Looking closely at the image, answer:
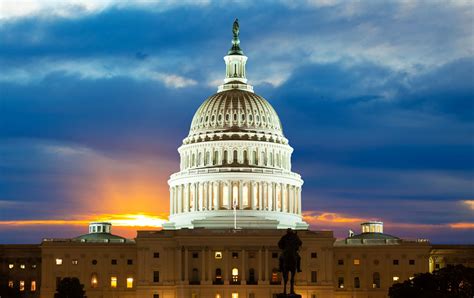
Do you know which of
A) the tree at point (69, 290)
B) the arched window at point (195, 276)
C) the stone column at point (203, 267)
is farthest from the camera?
the arched window at point (195, 276)

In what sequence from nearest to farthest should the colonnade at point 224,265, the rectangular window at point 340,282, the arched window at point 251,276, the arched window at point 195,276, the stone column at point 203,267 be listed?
the stone column at point 203,267, the colonnade at point 224,265, the arched window at point 251,276, the arched window at point 195,276, the rectangular window at point 340,282

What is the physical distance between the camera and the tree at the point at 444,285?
472ft

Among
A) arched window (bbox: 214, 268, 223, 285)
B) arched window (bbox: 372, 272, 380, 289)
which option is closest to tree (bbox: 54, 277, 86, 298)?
arched window (bbox: 214, 268, 223, 285)

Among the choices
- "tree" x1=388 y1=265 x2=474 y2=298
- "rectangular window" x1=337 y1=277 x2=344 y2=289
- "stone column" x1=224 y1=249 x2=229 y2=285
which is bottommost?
"tree" x1=388 y1=265 x2=474 y2=298

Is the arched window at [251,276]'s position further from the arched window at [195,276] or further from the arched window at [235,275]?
the arched window at [195,276]

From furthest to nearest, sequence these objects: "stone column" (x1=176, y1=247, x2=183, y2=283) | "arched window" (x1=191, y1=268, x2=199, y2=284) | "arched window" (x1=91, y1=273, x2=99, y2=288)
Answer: "arched window" (x1=91, y1=273, x2=99, y2=288)
"arched window" (x1=191, y1=268, x2=199, y2=284)
"stone column" (x1=176, y1=247, x2=183, y2=283)

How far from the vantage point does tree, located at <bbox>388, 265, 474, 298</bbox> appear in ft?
472

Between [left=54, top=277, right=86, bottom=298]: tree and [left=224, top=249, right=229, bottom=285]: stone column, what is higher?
[left=224, top=249, right=229, bottom=285]: stone column

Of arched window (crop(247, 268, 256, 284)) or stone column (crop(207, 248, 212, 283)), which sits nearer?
stone column (crop(207, 248, 212, 283))

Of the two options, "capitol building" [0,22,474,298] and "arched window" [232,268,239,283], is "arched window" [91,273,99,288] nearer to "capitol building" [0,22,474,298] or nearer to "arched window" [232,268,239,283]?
"capitol building" [0,22,474,298]

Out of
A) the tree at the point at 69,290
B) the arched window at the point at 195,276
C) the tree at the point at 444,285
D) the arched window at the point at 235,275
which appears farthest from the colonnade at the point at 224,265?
the tree at the point at 444,285

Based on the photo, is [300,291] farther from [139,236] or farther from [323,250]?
[139,236]

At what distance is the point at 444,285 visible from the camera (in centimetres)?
14712

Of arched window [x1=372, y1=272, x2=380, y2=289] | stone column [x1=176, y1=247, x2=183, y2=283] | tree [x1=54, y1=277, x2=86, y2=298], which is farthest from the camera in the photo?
arched window [x1=372, y1=272, x2=380, y2=289]
